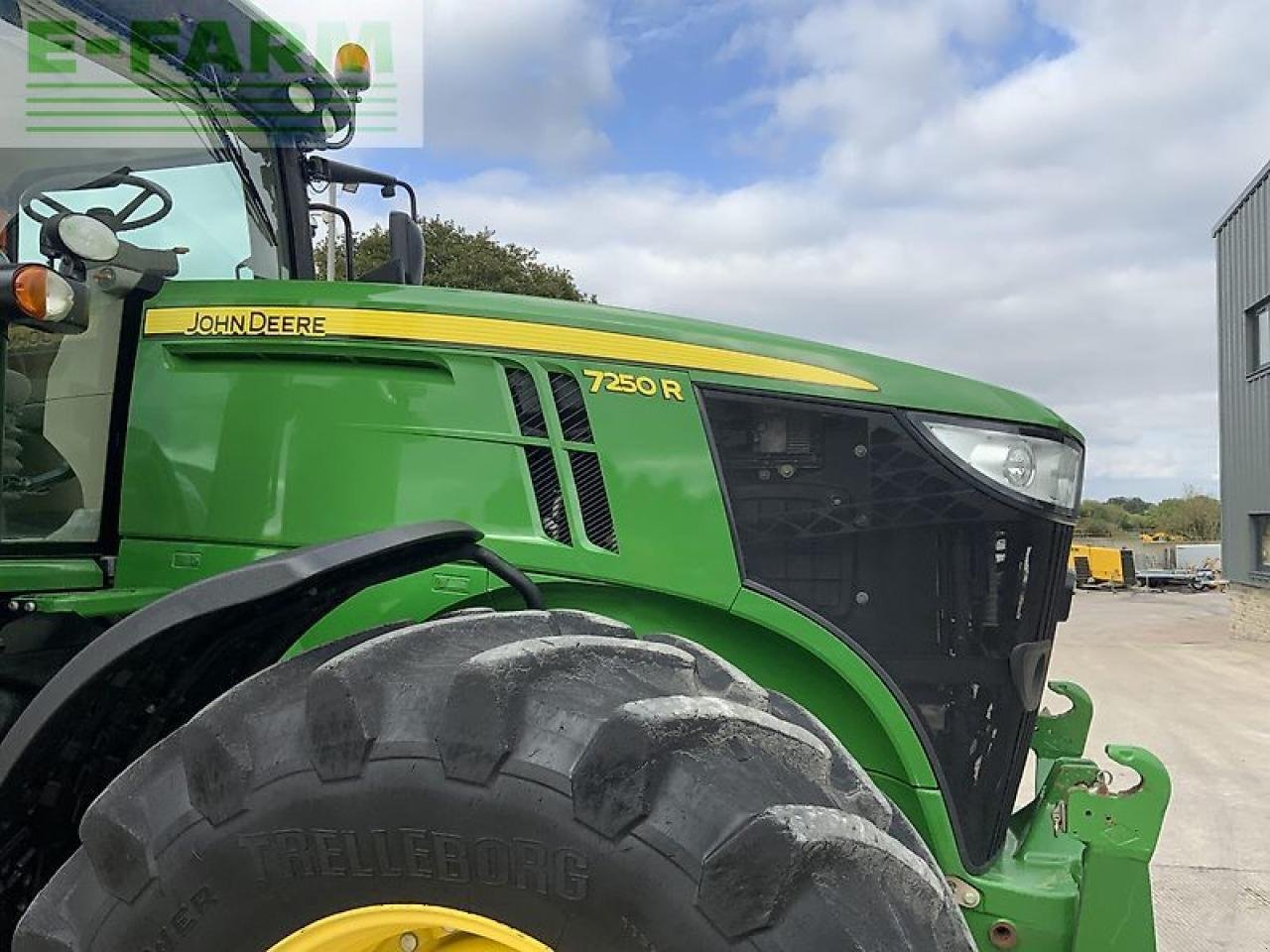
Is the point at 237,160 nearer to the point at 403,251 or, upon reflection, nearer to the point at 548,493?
the point at 403,251

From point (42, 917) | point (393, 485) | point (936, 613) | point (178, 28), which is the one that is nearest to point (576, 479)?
point (393, 485)

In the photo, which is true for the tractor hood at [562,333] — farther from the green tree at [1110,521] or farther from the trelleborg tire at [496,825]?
the green tree at [1110,521]

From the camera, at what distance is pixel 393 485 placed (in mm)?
2191

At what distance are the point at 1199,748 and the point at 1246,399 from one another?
1189 cm

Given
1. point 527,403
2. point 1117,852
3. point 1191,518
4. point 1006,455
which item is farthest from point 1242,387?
point 1191,518

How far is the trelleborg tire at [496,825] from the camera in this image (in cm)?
143

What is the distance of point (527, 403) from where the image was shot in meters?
2.23

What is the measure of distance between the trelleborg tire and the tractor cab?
0.92 m

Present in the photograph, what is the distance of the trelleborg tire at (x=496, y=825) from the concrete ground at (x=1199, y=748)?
2655 mm

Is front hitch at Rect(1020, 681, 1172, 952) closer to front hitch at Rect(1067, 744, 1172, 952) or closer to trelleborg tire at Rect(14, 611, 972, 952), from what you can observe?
front hitch at Rect(1067, 744, 1172, 952)

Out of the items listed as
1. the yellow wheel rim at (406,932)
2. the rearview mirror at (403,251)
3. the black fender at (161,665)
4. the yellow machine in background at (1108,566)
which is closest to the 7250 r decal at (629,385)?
the black fender at (161,665)

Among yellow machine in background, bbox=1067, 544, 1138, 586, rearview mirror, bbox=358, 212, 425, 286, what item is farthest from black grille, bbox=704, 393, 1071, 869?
yellow machine in background, bbox=1067, 544, 1138, 586

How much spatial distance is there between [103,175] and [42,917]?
1615 mm

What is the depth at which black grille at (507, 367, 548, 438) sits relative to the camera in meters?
2.22
